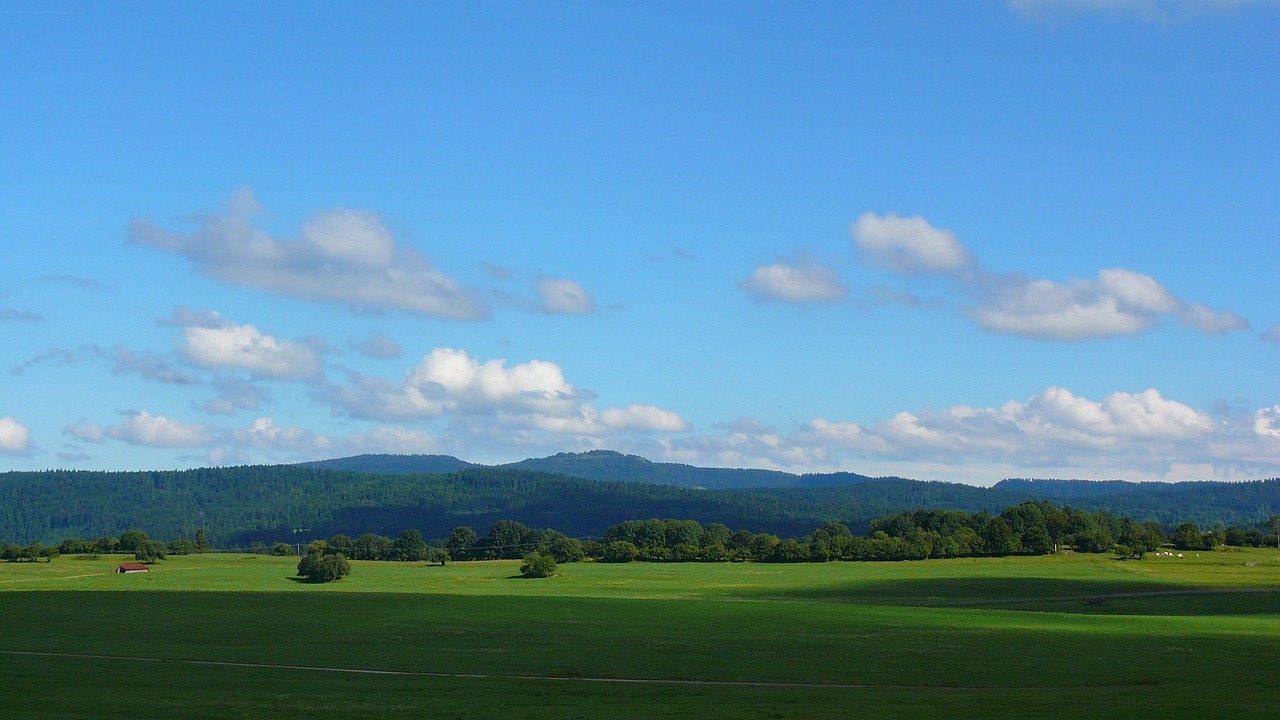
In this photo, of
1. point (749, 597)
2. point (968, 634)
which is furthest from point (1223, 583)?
point (968, 634)

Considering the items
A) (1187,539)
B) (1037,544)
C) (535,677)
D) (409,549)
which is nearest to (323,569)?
(409,549)

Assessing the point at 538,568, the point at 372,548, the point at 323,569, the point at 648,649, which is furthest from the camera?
the point at 372,548

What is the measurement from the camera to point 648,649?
71500 millimetres

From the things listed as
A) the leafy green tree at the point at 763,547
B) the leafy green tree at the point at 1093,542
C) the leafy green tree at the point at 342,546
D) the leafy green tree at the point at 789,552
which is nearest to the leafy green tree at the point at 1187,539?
the leafy green tree at the point at 1093,542

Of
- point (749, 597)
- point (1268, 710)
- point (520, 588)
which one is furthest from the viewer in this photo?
point (520, 588)

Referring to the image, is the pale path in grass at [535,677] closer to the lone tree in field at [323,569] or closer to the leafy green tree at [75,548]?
the lone tree in field at [323,569]

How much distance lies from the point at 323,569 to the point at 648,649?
8432 centimetres

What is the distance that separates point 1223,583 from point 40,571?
14650 cm

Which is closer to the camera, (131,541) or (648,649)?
(648,649)

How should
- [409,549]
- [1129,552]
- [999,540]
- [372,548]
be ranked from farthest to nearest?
[372,548] < [409,549] < [999,540] < [1129,552]

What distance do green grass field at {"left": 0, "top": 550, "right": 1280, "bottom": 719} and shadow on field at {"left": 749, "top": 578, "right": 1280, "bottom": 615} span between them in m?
0.49

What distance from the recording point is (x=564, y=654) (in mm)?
69000

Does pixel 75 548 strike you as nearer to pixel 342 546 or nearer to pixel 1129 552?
pixel 342 546

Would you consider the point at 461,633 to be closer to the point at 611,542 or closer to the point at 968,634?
the point at 968,634
